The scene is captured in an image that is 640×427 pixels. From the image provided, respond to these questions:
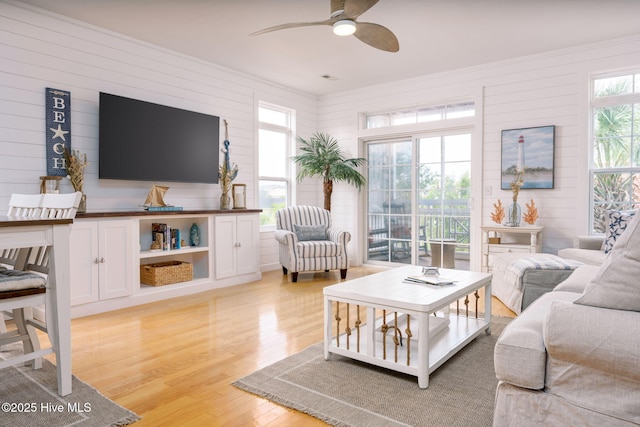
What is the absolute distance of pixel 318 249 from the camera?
5.00 meters

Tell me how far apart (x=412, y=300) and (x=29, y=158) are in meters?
3.37

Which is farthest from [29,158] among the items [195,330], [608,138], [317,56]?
[608,138]

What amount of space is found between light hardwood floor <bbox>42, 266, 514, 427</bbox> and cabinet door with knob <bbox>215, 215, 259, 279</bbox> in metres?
0.41

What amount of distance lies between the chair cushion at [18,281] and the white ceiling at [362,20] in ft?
8.15

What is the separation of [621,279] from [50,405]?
242 cm

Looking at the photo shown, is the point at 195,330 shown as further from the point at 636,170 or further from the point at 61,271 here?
the point at 636,170

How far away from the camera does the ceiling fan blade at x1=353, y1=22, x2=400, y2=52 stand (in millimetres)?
2987

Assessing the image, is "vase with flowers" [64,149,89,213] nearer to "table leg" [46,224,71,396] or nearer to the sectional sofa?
"table leg" [46,224,71,396]

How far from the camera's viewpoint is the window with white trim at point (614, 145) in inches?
169

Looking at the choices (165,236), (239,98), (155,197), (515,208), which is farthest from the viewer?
(239,98)

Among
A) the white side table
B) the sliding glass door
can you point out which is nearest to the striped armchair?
the sliding glass door

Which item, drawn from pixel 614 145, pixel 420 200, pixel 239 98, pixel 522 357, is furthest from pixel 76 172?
pixel 614 145

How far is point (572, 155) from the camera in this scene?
4.55 metres

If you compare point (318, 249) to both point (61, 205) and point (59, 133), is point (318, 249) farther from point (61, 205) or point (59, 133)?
point (61, 205)
